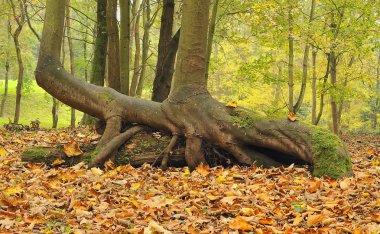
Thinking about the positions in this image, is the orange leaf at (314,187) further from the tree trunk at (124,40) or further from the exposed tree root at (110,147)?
the tree trunk at (124,40)

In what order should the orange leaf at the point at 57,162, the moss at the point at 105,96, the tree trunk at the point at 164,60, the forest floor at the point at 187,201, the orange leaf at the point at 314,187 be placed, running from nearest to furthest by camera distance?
the forest floor at the point at 187,201
the orange leaf at the point at 314,187
the orange leaf at the point at 57,162
the moss at the point at 105,96
the tree trunk at the point at 164,60

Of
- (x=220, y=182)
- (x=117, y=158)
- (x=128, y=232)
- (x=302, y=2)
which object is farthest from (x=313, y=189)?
(x=302, y=2)

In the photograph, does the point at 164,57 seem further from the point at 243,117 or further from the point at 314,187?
the point at 314,187

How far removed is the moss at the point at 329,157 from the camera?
19.0 ft

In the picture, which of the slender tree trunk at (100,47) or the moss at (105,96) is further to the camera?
the slender tree trunk at (100,47)

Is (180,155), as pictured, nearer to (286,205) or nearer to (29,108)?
(286,205)

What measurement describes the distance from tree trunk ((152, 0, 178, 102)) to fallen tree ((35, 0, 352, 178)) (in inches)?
78.8

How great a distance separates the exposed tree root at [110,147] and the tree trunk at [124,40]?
300cm

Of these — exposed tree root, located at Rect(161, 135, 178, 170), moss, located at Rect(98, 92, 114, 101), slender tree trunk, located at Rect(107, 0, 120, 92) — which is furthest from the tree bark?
exposed tree root, located at Rect(161, 135, 178, 170)

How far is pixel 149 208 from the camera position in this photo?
4168 millimetres

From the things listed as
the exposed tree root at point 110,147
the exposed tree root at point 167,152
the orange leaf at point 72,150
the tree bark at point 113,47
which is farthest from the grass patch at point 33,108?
the exposed tree root at point 167,152

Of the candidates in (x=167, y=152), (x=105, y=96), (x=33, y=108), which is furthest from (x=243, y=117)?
(x=33, y=108)

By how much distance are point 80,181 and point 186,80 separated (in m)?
2.57

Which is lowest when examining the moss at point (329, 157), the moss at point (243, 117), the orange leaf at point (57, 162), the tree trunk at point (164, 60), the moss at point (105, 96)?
the orange leaf at point (57, 162)
